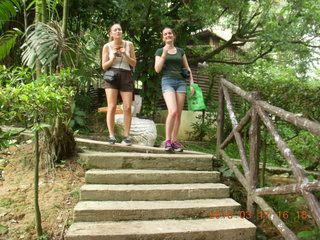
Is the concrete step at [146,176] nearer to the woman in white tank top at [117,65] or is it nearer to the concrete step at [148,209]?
the concrete step at [148,209]

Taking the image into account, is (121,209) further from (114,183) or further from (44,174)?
(44,174)

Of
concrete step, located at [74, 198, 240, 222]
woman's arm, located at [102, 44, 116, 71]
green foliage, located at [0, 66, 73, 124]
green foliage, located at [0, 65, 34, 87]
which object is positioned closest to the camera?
green foliage, located at [0, 66, 73, 124]

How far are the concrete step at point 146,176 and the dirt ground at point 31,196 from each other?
1.13 feet

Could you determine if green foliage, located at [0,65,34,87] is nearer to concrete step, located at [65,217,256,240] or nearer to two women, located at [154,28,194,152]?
concrete step, located at [65,217,256,240]

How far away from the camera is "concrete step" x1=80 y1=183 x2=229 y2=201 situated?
2.76m

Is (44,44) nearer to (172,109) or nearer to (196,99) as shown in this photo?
(172,109)

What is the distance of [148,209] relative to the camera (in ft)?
8.61

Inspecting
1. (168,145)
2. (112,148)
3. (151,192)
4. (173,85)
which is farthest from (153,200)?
(173,85)

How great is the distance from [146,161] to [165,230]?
107 cm

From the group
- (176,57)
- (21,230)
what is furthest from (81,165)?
(176,57)

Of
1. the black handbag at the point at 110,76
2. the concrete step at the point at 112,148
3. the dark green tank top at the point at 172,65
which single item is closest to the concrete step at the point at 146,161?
the concrete step at the point at 112,148

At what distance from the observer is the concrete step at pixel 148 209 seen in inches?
98.8

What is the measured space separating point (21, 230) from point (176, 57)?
2.76 metres
